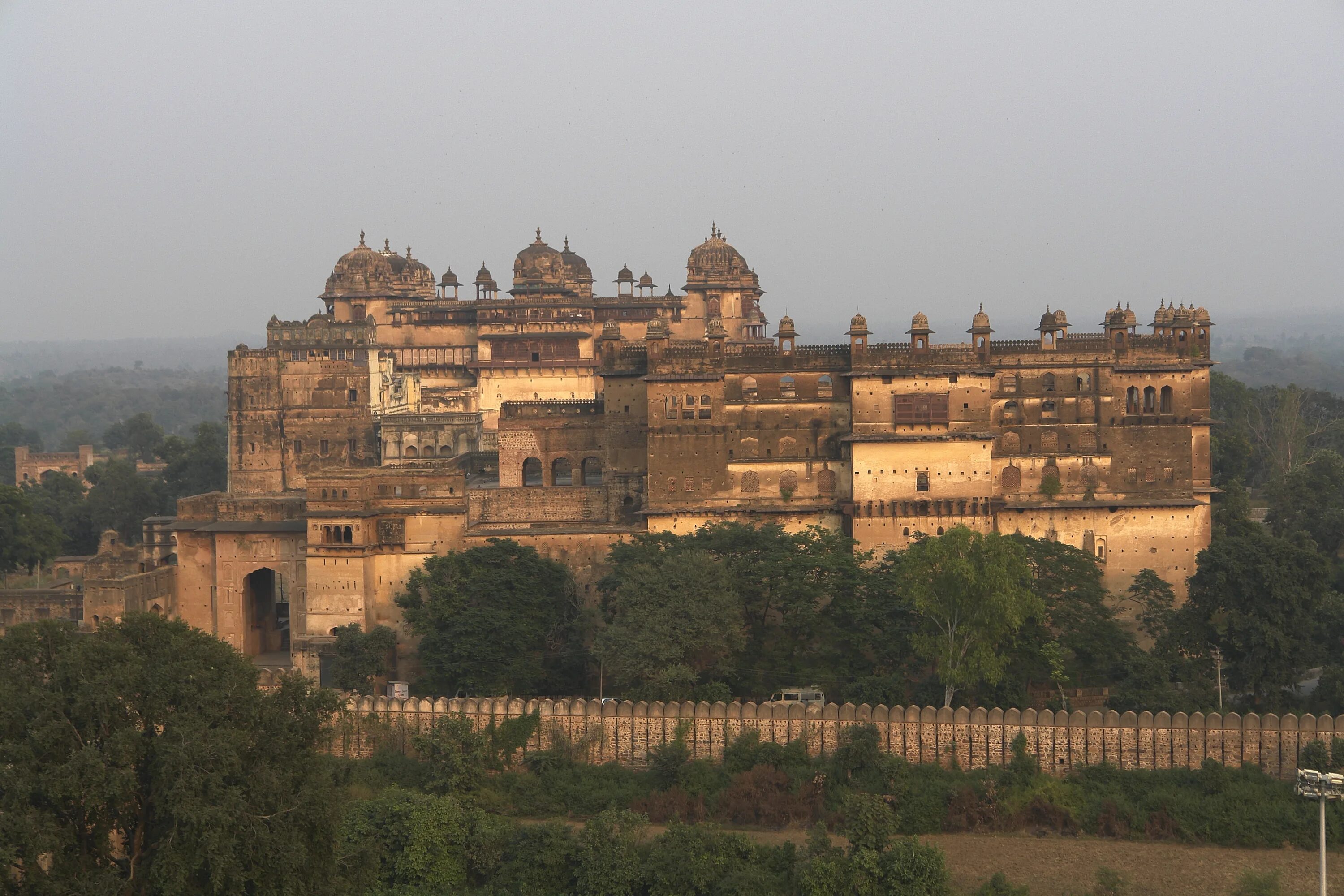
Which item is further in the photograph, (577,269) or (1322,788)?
(577,269)

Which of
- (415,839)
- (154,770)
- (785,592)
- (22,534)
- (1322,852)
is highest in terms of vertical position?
(22,534)

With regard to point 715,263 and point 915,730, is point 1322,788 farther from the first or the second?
point 715,263

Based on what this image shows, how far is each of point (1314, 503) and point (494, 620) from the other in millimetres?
33015

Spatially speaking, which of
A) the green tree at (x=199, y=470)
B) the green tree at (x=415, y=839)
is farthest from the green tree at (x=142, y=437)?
the green tree at (x=415, y=839)

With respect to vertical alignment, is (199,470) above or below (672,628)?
above

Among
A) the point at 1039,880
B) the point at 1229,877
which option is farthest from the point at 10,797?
the point at 1229,877

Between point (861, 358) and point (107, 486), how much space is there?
→ 41926mm

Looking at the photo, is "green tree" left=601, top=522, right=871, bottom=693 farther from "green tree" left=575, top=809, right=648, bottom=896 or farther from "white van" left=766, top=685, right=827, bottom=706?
"green tree" left=575, top=809, right=648, bottom=896

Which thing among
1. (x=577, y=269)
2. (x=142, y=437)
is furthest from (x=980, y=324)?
(x=142, y=437)

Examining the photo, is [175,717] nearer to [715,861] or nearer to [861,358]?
[715,861]

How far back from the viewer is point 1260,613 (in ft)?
131

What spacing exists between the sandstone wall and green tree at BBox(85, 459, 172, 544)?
1458 inches

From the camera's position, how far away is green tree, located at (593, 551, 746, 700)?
1601 inches

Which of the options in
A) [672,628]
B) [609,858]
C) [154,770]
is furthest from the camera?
[672,628]
